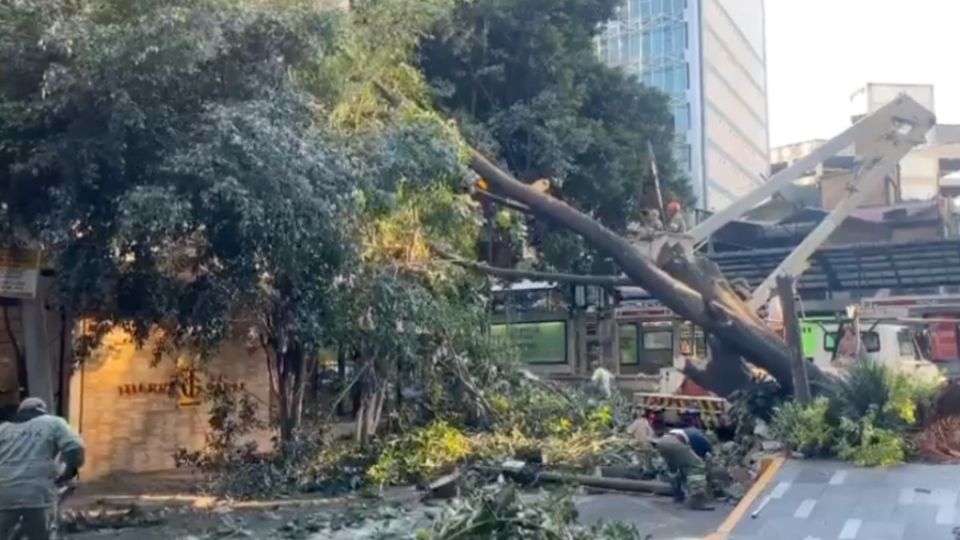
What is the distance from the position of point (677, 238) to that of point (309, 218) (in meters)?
7.21

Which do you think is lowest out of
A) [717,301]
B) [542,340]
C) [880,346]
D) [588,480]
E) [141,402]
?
[588,480]

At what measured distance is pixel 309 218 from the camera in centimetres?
1067

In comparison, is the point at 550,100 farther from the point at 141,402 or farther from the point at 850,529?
the point at 850,529

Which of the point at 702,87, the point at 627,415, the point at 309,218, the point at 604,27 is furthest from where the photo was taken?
the point at 702,87

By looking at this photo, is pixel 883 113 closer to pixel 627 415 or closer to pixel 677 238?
pixel 677 238

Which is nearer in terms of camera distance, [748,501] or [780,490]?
[748,501]

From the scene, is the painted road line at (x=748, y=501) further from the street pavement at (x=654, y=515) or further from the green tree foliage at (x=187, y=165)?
the green tree foliage at (x=187, y=165)

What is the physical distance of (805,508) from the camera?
28.4ft

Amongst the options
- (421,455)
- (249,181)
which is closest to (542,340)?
(421,455)

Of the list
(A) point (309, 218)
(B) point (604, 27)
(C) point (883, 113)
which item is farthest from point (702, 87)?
(A) point (309, 218)

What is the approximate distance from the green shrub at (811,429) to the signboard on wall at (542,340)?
1566cm

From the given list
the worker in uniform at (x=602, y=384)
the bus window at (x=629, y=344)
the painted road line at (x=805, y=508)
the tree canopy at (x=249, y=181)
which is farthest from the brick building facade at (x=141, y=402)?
the bus window at (x=629, y=344)

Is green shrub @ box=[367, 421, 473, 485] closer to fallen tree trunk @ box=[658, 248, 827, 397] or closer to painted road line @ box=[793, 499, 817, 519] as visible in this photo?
fallen tree trunk @ box=[658, 248, 827, 397]

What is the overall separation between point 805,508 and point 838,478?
1.04 metres
